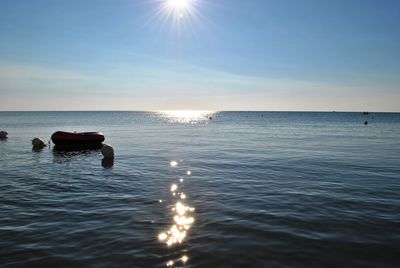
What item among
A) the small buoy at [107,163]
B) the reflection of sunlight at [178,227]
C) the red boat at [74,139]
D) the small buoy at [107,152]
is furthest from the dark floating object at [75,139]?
the reflection of sunlight at [178,227]

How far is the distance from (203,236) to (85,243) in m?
3.24

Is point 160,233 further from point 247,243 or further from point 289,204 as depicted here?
point 289,204

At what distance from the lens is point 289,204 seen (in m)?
12.8

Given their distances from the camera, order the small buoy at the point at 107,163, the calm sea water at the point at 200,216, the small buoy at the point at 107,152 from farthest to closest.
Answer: the small buoy at the point at 107,152 < the small buoy at the point at 107,163 < the calm sea water at the point at 200,216

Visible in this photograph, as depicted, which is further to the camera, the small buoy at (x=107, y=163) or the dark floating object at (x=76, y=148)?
the dark floating object at (x=76, y=148)

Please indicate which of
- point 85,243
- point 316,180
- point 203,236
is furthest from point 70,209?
point 316,180

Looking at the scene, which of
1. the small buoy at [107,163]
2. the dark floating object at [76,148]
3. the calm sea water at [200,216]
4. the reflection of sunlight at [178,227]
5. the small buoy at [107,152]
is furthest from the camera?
the dark floating object at [76,148]

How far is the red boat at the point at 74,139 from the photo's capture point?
32.8 metres

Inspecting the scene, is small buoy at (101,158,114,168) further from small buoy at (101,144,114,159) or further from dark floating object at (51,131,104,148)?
dark floating object at (51,131,104,148)

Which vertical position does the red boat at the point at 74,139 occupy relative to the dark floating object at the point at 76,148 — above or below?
above

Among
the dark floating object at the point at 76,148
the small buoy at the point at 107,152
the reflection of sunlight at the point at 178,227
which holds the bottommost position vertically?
the dark floating object at the point at 76,148

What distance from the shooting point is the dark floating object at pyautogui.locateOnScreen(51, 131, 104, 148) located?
32.8 m

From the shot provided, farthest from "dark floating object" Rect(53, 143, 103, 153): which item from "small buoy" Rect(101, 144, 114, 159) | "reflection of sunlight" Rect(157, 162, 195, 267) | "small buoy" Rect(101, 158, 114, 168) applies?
"reflection of sunlight" Rect(157, 162, 195, 267)

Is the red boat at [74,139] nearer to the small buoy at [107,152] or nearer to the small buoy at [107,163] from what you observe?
the small buoy at [107,152]
